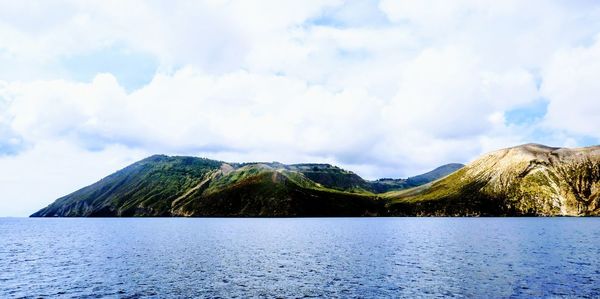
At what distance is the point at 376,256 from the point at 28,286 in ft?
218

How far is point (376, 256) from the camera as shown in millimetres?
94938

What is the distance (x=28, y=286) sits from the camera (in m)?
63.2

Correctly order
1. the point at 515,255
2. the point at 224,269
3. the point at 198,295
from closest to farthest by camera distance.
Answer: the point at 198,295, the point at 224,269, the point at 515,255

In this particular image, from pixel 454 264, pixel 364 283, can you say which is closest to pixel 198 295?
pixel 364 283

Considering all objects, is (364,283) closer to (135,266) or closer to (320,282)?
(320,282)

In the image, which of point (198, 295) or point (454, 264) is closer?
point (198, 295)

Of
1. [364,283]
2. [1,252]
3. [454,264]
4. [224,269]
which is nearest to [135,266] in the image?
[224,269]

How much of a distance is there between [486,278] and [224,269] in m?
45.0

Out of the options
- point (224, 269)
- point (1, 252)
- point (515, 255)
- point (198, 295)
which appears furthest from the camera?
point (1, 252)

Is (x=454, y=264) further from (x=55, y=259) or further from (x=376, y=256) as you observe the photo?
(x=55, y=259)

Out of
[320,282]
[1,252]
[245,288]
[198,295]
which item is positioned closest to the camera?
[198,295]

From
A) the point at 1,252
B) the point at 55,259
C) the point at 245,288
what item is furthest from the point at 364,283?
the point at 1,252

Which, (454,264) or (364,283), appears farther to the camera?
(454,264)

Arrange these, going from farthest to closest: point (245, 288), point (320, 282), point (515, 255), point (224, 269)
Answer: point (515, 255)
point (224, 269)
point (320, 282)
point (245, 288)
